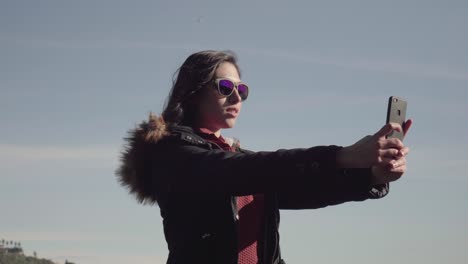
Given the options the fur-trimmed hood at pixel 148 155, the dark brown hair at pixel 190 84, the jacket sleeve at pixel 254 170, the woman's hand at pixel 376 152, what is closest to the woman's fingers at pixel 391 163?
the woman's hand at pixel 376 152

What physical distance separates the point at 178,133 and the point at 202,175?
72 centimetres

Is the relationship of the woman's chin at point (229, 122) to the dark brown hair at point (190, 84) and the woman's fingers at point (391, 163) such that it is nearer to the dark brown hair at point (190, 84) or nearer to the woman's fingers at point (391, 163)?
the dark brown hair at point (190, 84)

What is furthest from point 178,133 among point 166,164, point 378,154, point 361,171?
point 378,154

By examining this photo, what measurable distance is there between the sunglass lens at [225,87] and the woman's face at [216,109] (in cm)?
4

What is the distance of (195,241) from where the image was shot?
17.5ft

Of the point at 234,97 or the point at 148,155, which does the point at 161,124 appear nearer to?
the point at 148,155

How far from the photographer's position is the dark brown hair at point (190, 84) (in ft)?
20.8

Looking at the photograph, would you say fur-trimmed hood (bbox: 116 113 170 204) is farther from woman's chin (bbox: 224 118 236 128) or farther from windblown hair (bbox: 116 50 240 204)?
woman's chin (bbox: 224 118 236 128)

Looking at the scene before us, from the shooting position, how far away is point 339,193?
571 cm

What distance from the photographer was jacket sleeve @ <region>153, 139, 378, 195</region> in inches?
177

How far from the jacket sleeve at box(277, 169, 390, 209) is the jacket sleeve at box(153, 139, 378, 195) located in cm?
16

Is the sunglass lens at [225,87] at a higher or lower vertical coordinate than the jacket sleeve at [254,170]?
higher

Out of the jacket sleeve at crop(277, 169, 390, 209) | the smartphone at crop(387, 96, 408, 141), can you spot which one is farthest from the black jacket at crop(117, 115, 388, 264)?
the smartphone at crop(387, 96, 408, 141)

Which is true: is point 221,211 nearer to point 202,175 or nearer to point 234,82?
point 202,175
